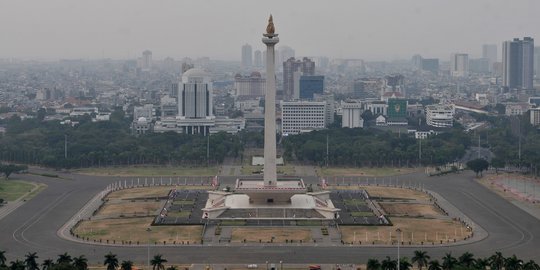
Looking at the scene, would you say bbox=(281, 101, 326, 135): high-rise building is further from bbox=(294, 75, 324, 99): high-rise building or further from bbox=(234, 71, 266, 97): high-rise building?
bbox=(234, 71, 266, 97): high-rise building

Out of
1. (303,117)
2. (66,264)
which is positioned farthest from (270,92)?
(303,117)

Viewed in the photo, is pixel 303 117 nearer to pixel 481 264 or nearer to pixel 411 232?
pixel 411 232

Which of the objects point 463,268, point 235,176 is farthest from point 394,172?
point 463,268

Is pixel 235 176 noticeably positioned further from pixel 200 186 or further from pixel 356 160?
pixel 356 160

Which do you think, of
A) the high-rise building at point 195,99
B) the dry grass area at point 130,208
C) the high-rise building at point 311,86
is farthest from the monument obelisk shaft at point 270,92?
the high-rise building at point 311,86

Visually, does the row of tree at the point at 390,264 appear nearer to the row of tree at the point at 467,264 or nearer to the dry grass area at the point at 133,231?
the row of tree at the point at 467,264
